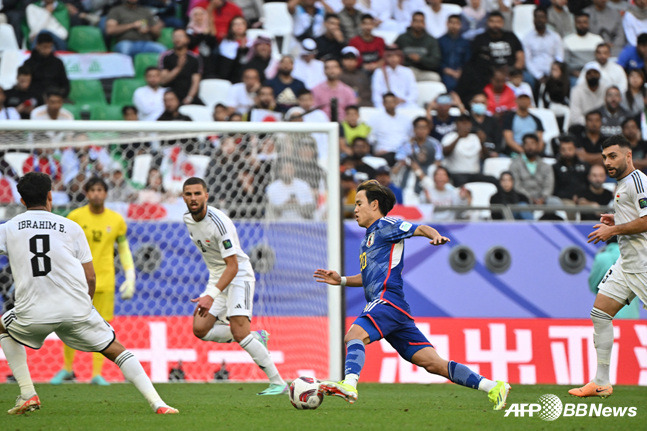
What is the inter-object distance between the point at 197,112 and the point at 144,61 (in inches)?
60.3

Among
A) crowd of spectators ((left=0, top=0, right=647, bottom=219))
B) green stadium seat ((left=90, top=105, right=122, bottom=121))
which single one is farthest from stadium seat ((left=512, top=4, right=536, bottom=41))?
green stadium seat ((left=90, top=105, right=122, bottom=121))

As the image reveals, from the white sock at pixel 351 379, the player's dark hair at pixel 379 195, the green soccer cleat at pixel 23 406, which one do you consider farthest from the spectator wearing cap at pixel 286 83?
the white sock at pixel 351 379

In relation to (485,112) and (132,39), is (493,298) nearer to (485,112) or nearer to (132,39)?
(485,112)

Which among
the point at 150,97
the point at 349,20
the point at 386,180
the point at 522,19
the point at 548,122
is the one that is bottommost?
the point at 386,180

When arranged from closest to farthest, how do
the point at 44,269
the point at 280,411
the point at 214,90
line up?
the point at 44,269 → the point at 280,411 → the point at 214,90

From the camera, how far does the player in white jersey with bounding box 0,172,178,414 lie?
6.18 m

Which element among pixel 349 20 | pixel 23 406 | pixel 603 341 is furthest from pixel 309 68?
pixel 23 406

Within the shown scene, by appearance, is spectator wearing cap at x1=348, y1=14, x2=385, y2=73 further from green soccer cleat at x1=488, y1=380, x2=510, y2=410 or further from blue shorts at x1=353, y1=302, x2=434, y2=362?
green soccer cleat at x1=488, y1=380, x2=510, y2=410

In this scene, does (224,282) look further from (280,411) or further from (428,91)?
(428,91)

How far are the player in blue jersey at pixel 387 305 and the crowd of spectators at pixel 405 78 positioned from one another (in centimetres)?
545

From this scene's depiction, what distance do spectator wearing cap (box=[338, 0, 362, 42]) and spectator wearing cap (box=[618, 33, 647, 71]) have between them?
4719 mm

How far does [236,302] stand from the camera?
8.42m

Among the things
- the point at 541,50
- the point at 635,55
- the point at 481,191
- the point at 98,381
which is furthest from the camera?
the point at 635,55

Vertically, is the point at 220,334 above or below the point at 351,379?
below
